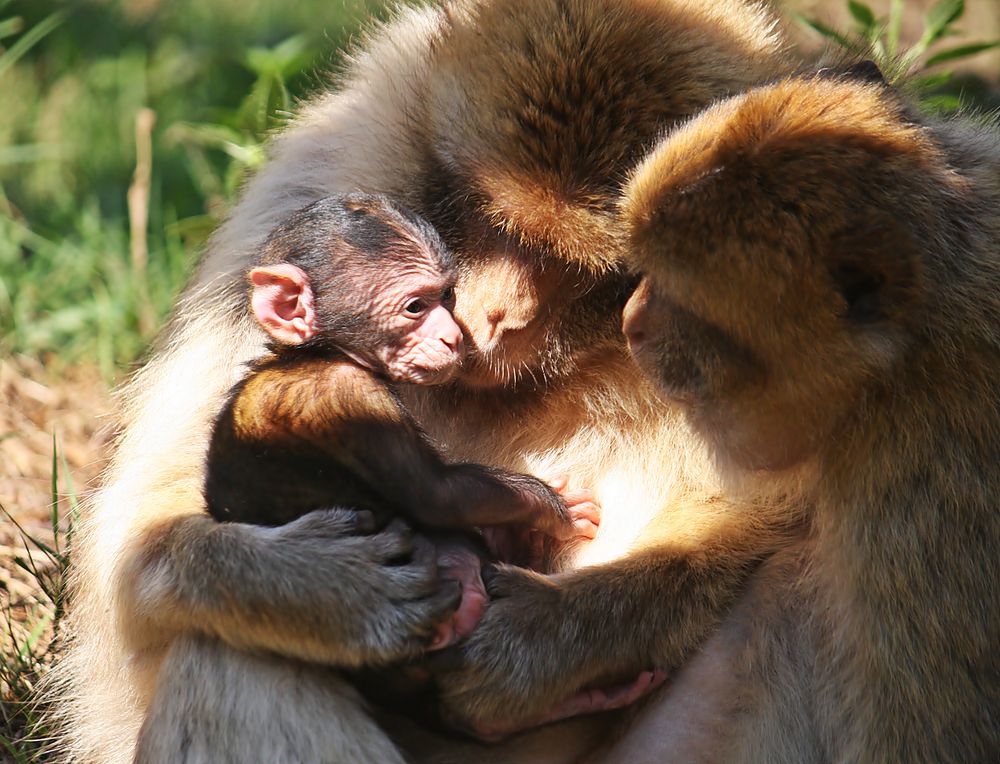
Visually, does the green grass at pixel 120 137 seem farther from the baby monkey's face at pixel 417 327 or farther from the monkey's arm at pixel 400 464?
the monkey's arm at pixel 400 464

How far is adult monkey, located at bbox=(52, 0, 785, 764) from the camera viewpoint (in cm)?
321

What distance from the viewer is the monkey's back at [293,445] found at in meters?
3.32

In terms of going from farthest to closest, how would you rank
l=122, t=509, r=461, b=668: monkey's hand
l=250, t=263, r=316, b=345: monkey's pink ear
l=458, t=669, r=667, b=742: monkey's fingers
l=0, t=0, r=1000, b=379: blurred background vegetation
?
l=0, t=0, r=1000, b=379: blurred background vegetation < l=250, t=263, r=316, b=345: monkey's pink ear < l=458, t=669, r=667, b=742: monkey's fingers < l=122, t=509, r=461, b=668: monkey's hand

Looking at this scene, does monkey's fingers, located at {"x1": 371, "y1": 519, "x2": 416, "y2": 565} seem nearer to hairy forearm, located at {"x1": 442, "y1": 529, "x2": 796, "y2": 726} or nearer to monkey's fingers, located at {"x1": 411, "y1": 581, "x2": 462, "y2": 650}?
monkey's fingers, located at {"x1": 411, "y1": 581, "x2": 462, "y2": 650}

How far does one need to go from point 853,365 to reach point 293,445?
4.29 feet

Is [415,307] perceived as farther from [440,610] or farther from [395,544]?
[440,610]

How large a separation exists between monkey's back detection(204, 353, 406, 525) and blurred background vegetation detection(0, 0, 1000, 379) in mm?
1637

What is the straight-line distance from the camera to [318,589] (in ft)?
10.5

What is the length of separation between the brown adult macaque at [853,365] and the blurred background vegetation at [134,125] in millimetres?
1498

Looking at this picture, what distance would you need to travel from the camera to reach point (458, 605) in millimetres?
3248

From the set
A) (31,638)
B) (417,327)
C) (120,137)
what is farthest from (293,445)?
(120,137)

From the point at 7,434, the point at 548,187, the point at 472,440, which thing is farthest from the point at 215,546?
the point at 7,434

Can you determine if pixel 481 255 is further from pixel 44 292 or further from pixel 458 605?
pixel 44 292

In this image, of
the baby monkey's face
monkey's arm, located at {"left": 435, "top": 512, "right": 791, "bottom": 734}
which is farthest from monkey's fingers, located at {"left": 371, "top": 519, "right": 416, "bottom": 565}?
the baby monkey's face
